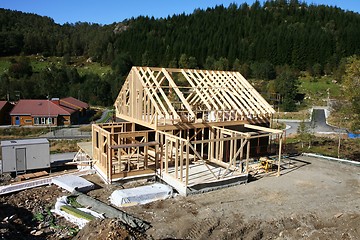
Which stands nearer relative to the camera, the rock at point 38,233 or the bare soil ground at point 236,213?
the bare soil ground at point 236,213

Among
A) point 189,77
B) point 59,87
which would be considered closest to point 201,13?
point 59,87

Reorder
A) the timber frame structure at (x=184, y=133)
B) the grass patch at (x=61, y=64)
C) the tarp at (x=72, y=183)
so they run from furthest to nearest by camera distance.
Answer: the grass patch at (x=61, y=64) < the timber frame structure at (x=184, y=133) < the tarp at (x=72, y=183)

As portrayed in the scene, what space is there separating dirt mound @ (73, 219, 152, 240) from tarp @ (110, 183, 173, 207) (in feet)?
7.69

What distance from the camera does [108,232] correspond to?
833cm

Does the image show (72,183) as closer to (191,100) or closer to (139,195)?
(139,195)

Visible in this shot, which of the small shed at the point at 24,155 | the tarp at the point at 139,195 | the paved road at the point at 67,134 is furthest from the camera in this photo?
the paved road at the point at 67,134

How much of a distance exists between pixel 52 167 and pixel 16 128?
26685mm

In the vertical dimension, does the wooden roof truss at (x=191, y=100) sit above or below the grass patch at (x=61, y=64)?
below

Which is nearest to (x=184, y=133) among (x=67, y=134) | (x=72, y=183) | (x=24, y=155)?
(x=72, y=183)

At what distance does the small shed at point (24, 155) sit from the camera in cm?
1666

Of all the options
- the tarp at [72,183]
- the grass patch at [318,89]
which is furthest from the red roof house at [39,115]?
the grass patch at [318,89]

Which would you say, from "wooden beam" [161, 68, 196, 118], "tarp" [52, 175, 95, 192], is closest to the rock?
"tarp" [52, 175, 95, 192]

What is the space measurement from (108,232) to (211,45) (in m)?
97.1

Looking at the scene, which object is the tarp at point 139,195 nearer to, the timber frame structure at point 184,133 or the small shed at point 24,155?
the timber frame structure at point 184,133
